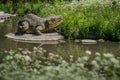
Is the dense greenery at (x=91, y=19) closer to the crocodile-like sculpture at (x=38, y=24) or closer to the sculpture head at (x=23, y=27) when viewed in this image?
Result: the crocodile-like sculpture at (x=38, y=24)

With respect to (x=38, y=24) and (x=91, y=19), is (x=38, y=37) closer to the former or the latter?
(x=38, y=24)

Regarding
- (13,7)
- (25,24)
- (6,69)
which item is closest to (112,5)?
(25,24)

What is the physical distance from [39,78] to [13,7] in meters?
18.3

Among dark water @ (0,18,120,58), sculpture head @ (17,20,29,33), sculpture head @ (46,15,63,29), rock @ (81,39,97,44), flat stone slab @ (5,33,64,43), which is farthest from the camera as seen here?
sculpture head @ (46,15,63,29)

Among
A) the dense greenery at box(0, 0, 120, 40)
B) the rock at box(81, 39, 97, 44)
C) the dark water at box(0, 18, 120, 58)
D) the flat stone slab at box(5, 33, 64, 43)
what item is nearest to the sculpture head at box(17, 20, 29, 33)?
the flat stone slab at box(5, 33, 64, 43)

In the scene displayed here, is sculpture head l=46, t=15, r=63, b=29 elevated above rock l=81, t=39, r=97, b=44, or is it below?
above

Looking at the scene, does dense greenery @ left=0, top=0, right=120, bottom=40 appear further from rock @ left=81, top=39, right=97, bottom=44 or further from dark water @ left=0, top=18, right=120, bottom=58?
dark water @ left=0, top=18, right=120, bottom=58

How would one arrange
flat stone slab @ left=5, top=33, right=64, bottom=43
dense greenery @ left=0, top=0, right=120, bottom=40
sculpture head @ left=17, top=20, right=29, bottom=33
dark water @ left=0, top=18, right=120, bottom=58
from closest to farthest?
dark water @ left=0, top=18, right=120, bottom=58, flat stone slab @ left=5, top=33, right=64, bottom=43, dense greenery @ left=0, top=0, right=120, bottom=40, sculpture head @ left=17, top=20, right=29, bottom=33

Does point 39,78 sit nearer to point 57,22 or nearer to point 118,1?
point 57,22

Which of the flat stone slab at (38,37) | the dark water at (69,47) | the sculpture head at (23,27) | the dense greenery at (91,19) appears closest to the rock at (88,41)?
the dark water at (69,47)

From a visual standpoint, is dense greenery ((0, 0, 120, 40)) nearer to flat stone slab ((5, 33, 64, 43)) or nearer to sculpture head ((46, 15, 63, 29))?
sculpture head ((46, 15, 63, 29))

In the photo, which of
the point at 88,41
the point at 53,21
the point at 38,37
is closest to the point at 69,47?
the point at 88,41

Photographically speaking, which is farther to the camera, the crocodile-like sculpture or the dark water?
the crocodile-like sculpture

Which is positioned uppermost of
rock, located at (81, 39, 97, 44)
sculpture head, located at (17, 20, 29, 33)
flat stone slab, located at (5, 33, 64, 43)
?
sculpture head, located at (17, 20, 29, 33)
